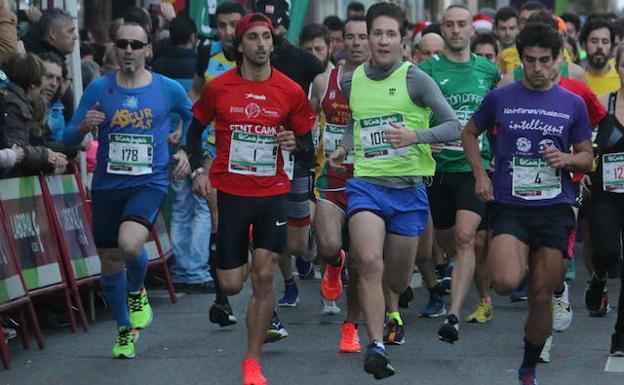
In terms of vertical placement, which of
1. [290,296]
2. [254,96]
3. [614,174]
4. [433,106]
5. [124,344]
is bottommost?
[290,296]

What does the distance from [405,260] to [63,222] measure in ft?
9.90

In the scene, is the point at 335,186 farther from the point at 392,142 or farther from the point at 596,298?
the point at 596,298

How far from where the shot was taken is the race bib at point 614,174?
33.5ft

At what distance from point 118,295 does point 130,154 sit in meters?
0.88

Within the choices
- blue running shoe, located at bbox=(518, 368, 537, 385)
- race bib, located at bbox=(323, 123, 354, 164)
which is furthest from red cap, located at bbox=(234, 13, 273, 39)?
blue running shoe, located at bbox=(518, 368, 537, 385)

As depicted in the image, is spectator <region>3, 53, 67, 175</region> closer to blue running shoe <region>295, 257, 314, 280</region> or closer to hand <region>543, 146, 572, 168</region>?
blue running shoe <region>295, 257, 314, 280</region>

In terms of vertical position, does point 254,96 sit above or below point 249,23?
below

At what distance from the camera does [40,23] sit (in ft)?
41.0

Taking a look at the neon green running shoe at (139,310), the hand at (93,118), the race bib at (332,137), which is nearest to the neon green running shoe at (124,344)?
the neon green running shoe at (139,310)

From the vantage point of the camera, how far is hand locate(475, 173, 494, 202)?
28.5 ft

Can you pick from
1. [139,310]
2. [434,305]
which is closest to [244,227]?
[139,310]

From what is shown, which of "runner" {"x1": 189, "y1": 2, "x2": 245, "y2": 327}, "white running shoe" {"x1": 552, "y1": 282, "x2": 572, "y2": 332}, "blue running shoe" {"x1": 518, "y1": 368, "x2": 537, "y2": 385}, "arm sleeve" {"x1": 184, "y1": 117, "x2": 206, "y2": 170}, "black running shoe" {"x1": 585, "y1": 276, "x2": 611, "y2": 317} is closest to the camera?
"blue running shoe" {"x1": 518, "y1": 368, "x2": 537, "y2": 385}

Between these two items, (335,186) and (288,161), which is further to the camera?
(335,186)

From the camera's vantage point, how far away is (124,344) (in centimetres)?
1000
